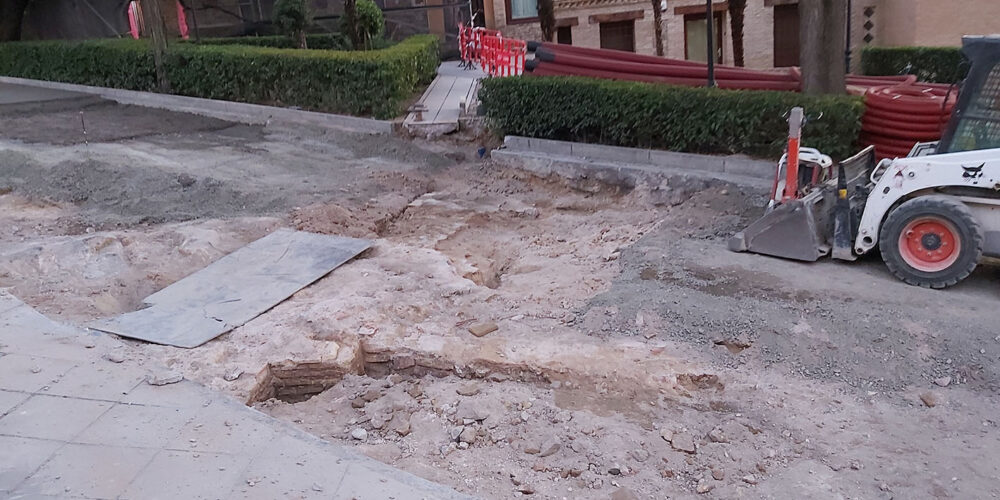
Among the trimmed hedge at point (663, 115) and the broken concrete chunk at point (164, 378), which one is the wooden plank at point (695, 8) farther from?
the broken concrete chunk at point (164, 378)

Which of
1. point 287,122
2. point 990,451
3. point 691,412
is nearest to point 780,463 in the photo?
point 691,412

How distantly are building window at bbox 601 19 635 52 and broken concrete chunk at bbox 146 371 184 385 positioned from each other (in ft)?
60.1

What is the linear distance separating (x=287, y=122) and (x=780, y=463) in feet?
39.8

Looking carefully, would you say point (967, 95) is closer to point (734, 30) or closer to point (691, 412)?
point (691, 412)

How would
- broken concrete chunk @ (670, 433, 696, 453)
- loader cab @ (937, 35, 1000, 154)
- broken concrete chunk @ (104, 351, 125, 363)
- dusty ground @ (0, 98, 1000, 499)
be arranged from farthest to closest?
loader cab @ (937, 35, 1000, 154)
broken concrete chunk @ (104, 351, 125, 363)
broken concrete chunk @ (670, 433, 696, 453)
dusty ground @ (0, 98, 1000, 499)

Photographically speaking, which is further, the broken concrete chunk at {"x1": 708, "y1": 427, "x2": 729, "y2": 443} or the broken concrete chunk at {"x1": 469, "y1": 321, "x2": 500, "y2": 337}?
the broken concrete chunk at {"x1": 469, "y1": 321, "x2": 500, "y2": 337}

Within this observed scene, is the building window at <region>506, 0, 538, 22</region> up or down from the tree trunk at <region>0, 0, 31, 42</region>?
down

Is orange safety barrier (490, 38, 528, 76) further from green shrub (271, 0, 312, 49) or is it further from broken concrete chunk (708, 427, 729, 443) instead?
broken concrete chunk (708, 427, 729, 443)

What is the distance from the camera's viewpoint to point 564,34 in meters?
22.0

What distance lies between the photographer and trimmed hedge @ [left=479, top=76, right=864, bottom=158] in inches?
395

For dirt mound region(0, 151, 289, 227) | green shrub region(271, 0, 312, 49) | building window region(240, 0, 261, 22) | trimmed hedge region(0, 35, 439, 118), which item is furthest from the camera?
building window region(240, 0, 261, 22)

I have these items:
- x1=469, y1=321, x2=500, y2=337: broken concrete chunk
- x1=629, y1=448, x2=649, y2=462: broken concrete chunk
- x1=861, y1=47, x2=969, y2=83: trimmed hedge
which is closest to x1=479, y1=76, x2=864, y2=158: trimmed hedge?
x1=469, y1=321, x2=500, y2=337: broken concrete chunk

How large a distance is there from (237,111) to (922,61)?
1377 centimetres

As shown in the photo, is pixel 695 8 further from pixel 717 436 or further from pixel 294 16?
pixel 717 436
